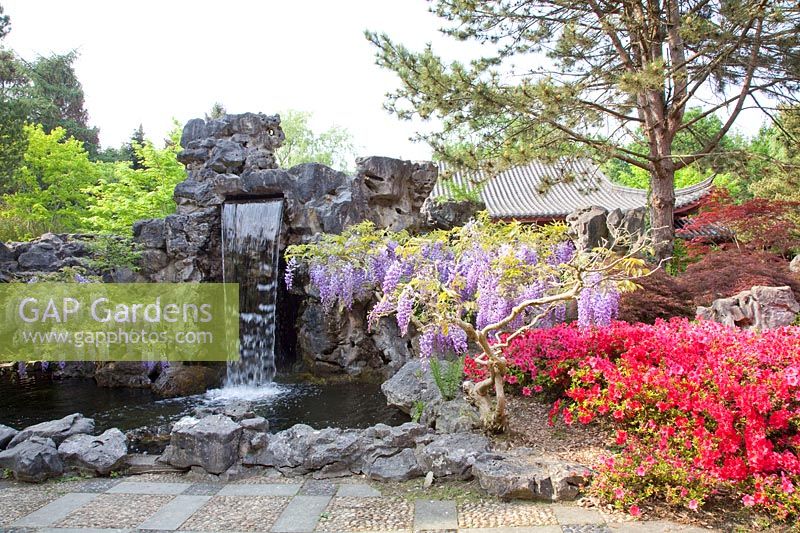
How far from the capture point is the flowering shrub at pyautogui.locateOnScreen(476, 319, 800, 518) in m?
3.17

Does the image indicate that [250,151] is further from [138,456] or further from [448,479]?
[448,479]

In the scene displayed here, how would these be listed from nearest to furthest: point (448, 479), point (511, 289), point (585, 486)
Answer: point (585, 486)
point (448, 479)
point (511, 289)

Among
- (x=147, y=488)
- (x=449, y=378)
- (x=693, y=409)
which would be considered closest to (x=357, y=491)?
(x=147, y=488)

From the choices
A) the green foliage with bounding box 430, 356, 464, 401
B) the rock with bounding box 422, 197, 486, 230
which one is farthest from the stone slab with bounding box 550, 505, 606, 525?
the rock with bounding box 422, 197, 486, 230

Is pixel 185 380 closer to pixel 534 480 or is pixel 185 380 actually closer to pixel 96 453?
pixel 96 453

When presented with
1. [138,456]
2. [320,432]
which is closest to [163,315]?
[138,456]

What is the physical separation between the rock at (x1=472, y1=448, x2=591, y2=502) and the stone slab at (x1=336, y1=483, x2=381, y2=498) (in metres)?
0.71

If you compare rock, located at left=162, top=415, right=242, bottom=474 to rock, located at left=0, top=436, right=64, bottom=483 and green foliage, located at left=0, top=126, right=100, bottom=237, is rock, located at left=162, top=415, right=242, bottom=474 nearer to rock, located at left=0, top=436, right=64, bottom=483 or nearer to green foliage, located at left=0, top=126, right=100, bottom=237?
rock, located at left=0, top=436, right=64, bottom=483

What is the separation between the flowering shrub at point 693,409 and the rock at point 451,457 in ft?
2.55

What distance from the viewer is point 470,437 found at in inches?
164

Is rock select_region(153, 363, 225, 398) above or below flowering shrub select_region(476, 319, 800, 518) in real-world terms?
below

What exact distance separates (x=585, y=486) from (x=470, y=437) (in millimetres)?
946

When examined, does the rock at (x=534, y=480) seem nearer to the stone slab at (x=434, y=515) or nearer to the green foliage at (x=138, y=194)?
the stone slab at (x=434, y=515)

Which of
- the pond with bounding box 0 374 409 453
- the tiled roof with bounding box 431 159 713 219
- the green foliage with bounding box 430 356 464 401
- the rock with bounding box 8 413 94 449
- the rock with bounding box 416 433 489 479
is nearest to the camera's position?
the rock with bounding box 416 433 489 479
